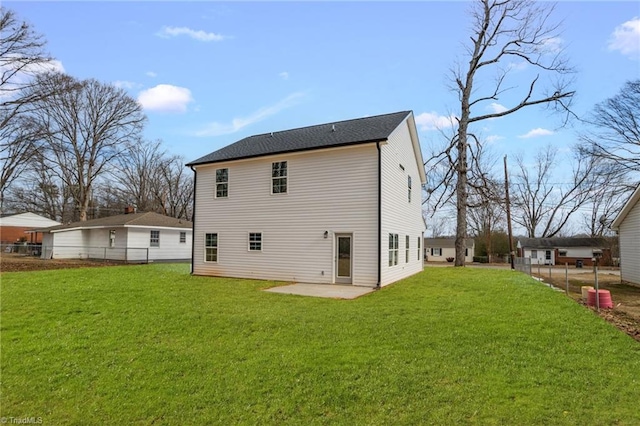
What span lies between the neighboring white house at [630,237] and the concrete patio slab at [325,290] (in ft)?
49.6

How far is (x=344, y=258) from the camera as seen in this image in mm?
12953

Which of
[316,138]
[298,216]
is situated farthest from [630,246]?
[298,216]

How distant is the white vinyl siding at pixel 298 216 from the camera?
12523 mm

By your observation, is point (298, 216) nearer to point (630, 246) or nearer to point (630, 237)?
point (630, 237)

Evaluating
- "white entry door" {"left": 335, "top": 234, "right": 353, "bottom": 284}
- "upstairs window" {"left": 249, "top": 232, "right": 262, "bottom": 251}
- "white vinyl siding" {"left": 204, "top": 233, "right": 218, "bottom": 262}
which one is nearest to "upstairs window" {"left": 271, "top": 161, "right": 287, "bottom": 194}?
"upstairs window" {"left": 249, "top": 232, "right": 262, "bottom": 251}

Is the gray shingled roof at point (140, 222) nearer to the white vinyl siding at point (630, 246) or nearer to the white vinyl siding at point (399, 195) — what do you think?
the white vinyl siding at point (399, 195)

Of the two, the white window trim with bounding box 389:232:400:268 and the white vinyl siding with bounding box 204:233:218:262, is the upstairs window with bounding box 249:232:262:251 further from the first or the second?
the white window trim with bounding box 389:232:400:268

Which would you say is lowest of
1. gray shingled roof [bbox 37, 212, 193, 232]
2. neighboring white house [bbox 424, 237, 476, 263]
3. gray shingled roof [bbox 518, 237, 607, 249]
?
neighboring white house [bbox 424, 237, 476, 263]

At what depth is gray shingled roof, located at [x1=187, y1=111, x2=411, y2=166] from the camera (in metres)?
13.3

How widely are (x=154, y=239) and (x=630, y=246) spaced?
1232 inches

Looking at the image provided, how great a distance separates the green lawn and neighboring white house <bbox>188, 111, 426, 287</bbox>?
405 cm

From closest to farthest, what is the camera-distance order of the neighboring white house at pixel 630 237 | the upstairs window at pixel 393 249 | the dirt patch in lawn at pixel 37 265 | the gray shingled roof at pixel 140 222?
1. the upstairs window at pixel 393 249
2. the neighboring white house at pixel 630 237
3. the dirt patch in lawn at pixel 37 265
4. the gray shingled roof at pixel 140 222

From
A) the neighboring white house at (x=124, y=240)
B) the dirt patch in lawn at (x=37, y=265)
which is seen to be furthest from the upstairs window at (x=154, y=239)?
the dirt patch in lawn at (x=37, y=265)

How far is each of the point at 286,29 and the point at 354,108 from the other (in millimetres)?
13225
